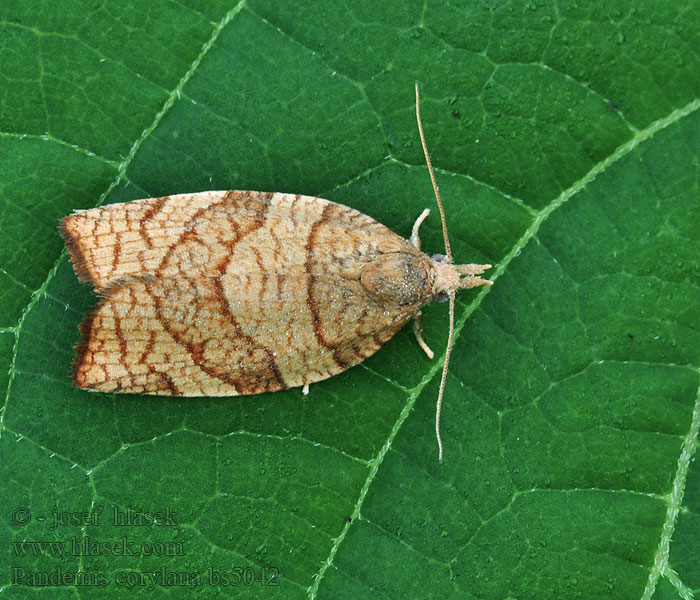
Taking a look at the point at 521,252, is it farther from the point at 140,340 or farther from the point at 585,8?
the point at 140,340

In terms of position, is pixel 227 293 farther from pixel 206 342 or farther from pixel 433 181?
pixel 433 181

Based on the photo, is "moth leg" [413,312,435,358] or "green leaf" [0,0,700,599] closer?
"green leaf" [0,0,700,599]

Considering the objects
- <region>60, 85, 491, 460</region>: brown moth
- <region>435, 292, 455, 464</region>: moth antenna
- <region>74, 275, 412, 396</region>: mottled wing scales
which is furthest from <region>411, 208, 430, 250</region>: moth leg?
<region>74, 275, 412, 396</region>: mottled wing scales

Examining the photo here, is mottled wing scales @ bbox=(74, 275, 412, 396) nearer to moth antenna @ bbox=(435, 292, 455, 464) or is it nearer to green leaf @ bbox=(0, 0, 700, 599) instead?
green leaf @ bbox=(0, 0, 700, 599)

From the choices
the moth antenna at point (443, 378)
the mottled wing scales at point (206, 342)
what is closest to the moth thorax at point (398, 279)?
the moth antenna at point (443, 378)

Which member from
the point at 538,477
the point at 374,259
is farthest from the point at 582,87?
the point at 538,477

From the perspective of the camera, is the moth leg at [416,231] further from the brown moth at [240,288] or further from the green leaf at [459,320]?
the green leaf at [459,320]

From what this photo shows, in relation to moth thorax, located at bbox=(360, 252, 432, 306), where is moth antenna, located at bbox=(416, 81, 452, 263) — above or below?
above
